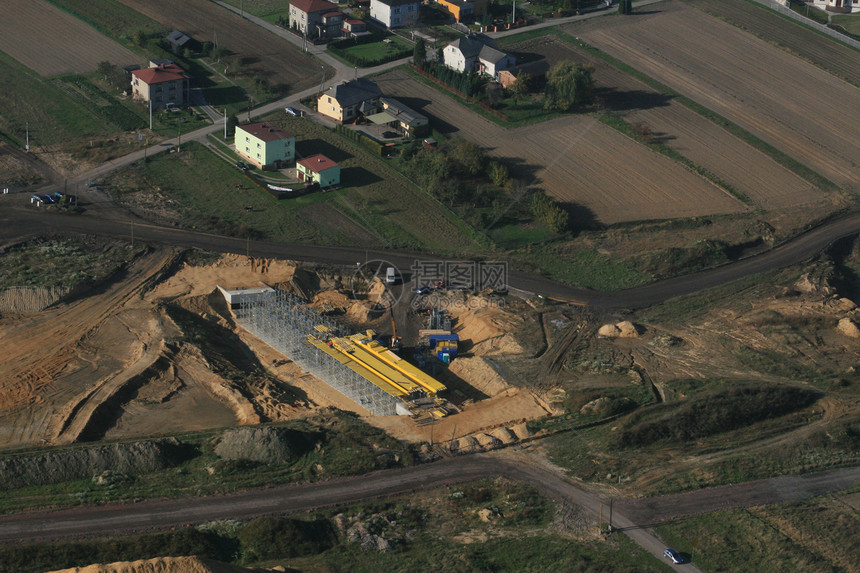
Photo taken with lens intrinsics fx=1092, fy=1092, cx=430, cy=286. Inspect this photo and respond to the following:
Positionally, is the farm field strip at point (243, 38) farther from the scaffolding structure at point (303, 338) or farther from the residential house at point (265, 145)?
the scaffolding structure at point (303, 338)

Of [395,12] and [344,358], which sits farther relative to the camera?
[395,12]

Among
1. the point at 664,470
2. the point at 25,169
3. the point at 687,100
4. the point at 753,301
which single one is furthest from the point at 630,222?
the point at 25,169

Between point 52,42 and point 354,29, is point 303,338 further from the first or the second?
point 52,42

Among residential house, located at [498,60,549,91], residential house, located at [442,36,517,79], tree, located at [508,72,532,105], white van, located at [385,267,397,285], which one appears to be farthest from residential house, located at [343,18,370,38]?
white van, located at [385,267,397,285]

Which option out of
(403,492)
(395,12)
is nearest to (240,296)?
(403,492)

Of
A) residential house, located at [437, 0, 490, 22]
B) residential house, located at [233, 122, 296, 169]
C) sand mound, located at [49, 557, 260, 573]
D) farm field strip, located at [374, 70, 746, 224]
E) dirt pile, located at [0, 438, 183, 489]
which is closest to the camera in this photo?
sand mound, located at [49, 557, 260, 573]

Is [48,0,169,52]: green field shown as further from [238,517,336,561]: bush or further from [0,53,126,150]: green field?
[238,517,336,561]: bush
